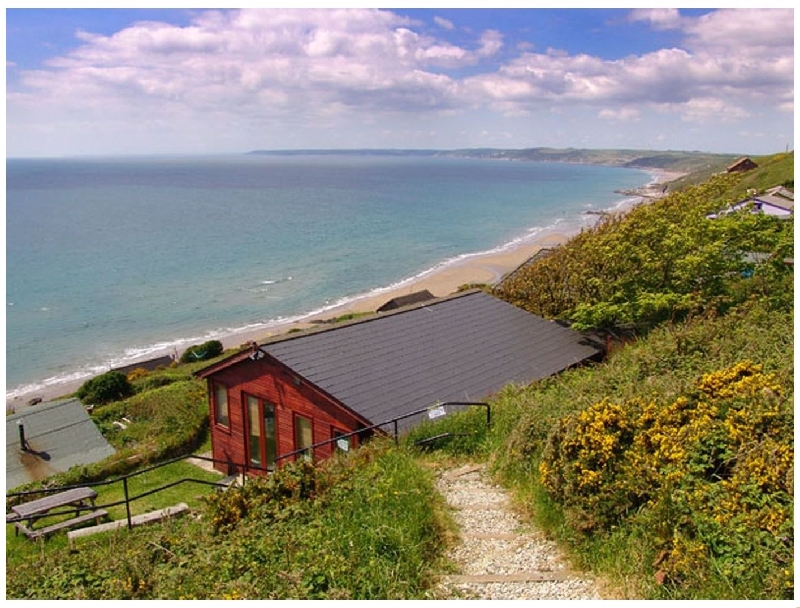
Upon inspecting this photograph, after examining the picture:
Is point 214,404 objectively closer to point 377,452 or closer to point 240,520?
point 377,452

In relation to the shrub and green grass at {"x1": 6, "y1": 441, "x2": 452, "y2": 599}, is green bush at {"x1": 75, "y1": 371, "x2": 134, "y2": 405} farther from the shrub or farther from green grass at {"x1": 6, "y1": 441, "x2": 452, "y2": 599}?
green grass at {"x1": 6, "y1": 441, "x2": 452, "y2": 599}

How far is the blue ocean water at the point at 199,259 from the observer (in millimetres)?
49188

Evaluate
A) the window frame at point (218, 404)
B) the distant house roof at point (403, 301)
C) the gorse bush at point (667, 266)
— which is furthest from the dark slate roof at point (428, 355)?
the distant house roof at point (403, 301)

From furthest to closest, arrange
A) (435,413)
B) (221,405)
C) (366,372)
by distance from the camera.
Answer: (221,405) → (366,372) → (435,413)

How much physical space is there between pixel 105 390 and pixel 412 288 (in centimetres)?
3229

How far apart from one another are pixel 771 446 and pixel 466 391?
26.2 ft

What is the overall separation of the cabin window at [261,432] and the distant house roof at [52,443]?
767 centimetres

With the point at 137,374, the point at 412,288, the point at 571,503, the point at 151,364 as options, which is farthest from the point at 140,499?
the point at 412,288

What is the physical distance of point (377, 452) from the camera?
34.4ft

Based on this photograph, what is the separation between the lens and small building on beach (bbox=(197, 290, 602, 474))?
13750 mm

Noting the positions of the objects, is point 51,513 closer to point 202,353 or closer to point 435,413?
point 435,413

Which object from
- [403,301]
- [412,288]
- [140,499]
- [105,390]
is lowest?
[105,390]

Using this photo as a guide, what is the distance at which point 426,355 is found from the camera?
609 inches

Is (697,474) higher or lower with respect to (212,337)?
higher
